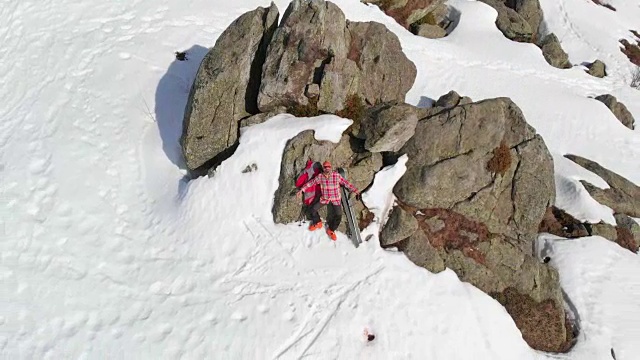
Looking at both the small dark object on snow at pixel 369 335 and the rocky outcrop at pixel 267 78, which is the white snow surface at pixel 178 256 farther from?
the rocky outcrop at pixel 267 78

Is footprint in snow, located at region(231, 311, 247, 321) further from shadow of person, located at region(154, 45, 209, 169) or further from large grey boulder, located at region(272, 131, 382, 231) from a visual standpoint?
shadow of person, located at region(154, 45, 209, 169)

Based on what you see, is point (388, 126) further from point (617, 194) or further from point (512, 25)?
point (512, 25)

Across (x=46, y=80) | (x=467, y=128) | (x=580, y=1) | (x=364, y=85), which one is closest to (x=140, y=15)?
(x=46, y=80)

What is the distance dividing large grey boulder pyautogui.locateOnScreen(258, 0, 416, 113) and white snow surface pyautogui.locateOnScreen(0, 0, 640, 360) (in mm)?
1102

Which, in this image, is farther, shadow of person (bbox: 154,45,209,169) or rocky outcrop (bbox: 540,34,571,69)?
rocky outcrop (bbox: 540,34,571,69)

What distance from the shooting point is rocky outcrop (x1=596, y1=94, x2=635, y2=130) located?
2777 centimetres

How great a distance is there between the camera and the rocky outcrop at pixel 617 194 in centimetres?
1920

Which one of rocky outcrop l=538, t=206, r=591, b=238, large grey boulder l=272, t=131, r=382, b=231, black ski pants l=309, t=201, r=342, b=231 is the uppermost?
large grey boulder l=272, t=131, r=382, b=231

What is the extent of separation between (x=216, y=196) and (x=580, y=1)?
43.4m

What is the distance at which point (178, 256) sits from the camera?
13.4 m

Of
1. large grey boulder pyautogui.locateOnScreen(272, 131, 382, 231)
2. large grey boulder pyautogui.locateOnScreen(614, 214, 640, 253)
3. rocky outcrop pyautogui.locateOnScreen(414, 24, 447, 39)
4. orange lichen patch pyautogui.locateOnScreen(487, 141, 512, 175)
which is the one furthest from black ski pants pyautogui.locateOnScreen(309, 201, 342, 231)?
rocky outcrop pyautogui.locateOnScreen(414, 24, 447, 39)

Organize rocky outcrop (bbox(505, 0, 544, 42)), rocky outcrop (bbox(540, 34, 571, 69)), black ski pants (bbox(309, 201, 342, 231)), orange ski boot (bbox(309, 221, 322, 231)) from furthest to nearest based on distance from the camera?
rocky outcrop (bbox(505, 0, 544, 42))
rocky outcrop (bbox(540, 34, 571, 69))
orange ski boot (bbox(309, 221, 322, 231))
black ski pants (bbox(309, 201, 342, 231))

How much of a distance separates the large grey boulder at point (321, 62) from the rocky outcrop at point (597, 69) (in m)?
24.2

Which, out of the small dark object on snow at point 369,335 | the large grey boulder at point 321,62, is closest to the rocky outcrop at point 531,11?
the large grey boulder at point 321,62
